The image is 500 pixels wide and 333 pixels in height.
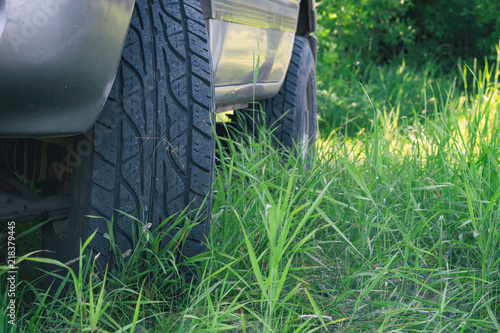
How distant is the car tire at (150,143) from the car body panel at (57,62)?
0.14 m

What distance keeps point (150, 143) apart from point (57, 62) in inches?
13.5

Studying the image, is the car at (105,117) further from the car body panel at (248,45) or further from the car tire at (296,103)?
the car tire at (296,103)

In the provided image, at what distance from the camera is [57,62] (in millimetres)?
1146

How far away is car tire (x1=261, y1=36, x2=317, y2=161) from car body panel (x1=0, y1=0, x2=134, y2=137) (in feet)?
5.09

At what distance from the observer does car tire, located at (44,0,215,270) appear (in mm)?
1374

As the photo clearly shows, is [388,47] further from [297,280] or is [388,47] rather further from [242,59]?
[297,280]

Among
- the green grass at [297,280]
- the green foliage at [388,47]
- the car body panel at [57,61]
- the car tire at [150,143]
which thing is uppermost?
the car body panel at [57,61]

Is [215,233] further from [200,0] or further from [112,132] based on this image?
[200,0]

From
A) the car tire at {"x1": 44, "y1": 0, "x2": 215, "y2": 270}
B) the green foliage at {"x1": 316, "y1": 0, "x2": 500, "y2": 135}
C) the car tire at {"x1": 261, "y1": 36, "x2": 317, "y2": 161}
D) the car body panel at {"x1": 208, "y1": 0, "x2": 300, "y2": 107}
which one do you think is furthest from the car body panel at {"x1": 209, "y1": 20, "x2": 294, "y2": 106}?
the green foliage at {"x1": 316, "y1": 0, "x2": 500, "y2": 135}

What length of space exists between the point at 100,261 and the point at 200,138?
0.40 meters

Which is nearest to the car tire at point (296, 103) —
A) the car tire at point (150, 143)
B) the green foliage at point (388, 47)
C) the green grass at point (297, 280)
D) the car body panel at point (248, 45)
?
the car body panel at point (248, 45)

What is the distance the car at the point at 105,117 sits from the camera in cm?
113

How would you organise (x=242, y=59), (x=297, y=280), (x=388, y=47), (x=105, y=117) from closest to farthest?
(x=105, y=117) → (x=297, y=280) → (x=242, y=59) → (x=388, y=47)

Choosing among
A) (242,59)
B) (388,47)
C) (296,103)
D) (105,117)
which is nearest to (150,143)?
(105,117)
